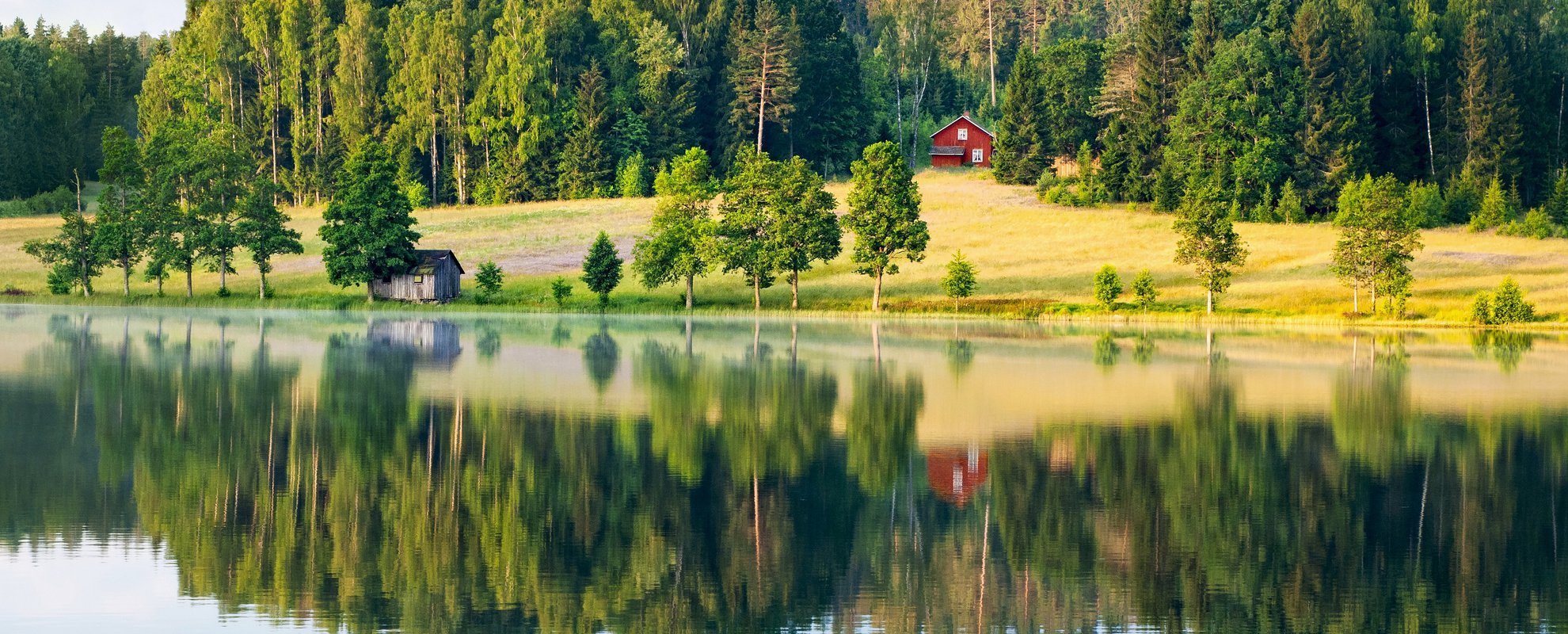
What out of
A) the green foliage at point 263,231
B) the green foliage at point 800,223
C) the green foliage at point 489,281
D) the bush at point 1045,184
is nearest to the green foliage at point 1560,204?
the bush at point 1045,184

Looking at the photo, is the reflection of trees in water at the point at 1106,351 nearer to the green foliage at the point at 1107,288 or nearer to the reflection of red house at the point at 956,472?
the green foliage at the point at 1107,288

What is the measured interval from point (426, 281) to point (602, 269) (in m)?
10.9

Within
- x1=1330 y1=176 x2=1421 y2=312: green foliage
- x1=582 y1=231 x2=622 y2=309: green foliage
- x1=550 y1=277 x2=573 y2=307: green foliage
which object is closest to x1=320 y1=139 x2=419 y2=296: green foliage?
x1=550 y1=277 x2=573 y2=307: green foliage

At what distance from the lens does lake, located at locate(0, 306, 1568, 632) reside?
14.7m

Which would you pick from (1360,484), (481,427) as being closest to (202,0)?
(481,427)

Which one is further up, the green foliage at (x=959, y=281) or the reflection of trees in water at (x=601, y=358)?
the green foliage at (x=959, y=281)

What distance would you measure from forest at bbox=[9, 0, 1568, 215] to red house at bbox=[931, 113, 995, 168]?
7537mm

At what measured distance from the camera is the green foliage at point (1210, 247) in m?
77.2

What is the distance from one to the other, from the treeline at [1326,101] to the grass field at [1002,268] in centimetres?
468

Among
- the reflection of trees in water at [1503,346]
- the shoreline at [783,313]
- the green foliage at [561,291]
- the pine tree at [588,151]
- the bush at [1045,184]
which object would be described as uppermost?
the pine tree at [588,151]

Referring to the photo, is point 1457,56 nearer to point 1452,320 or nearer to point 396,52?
point 1452,320

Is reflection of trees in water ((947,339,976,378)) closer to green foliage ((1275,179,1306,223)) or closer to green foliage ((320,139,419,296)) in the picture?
green foliage ((320,139,419,296))

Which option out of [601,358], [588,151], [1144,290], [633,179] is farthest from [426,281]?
[601,358]

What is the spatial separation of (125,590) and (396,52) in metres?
114
